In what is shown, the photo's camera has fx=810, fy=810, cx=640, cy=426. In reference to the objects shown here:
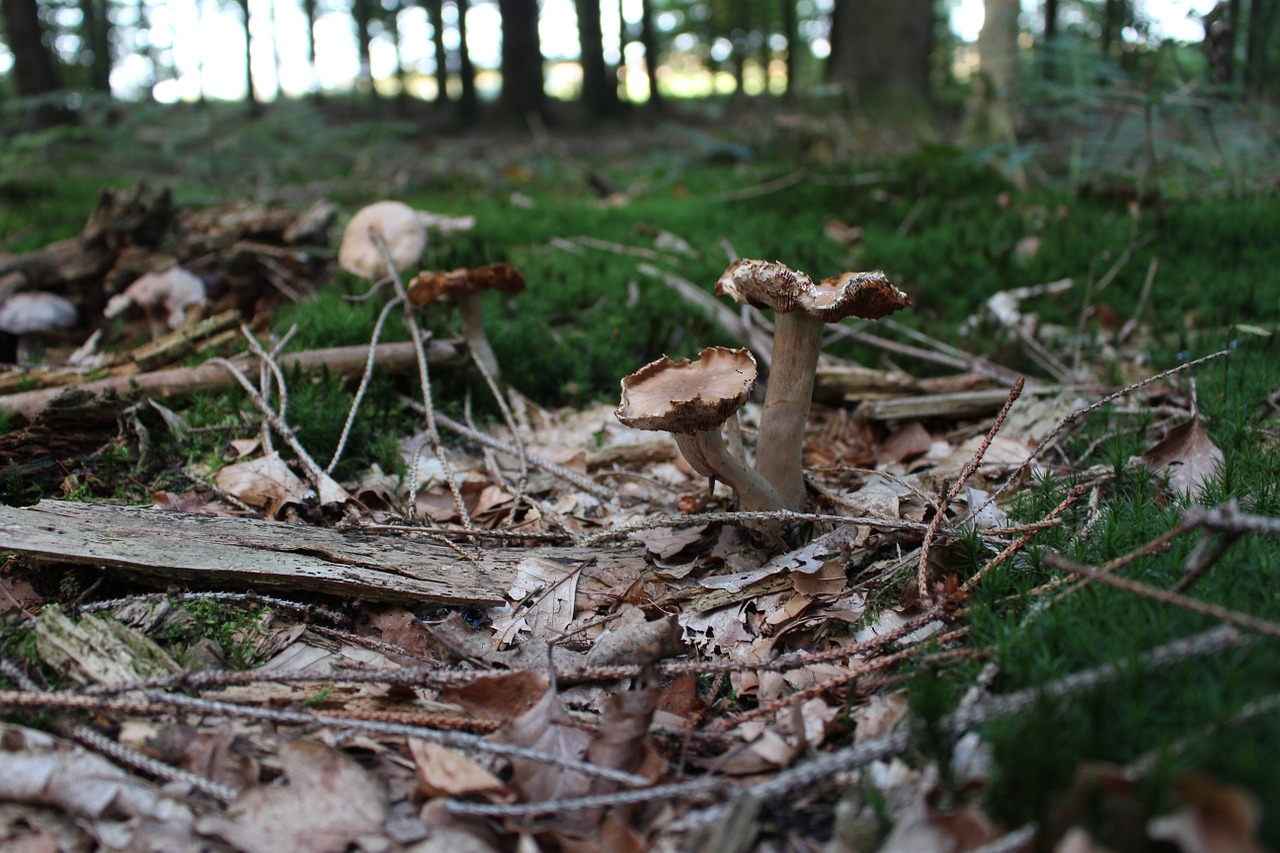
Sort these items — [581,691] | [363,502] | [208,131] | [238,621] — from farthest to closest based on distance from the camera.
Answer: [208,131], [363,502], [238,621], [581,691]

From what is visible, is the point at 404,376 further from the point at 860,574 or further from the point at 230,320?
the point at 860,574

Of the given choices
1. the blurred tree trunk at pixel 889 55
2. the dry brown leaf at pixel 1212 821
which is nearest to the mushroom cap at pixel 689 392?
the dry brown leaf at pixel 1212 821

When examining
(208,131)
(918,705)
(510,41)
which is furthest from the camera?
(510,41)

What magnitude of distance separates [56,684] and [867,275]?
2589mm

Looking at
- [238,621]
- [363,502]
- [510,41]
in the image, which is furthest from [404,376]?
[510,41]

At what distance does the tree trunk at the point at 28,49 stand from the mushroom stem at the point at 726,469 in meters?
11.0

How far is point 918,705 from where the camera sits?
5.55ft

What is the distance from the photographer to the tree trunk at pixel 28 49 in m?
9.93

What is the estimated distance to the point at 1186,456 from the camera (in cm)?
299

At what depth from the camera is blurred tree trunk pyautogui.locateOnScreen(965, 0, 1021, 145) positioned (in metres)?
8.43

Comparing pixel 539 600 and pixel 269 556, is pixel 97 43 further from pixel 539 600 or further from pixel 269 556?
pixel 539 600

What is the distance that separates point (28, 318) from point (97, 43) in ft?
80.2

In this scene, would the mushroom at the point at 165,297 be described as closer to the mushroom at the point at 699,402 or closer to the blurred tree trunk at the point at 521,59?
the mushroom at the point at 699,402

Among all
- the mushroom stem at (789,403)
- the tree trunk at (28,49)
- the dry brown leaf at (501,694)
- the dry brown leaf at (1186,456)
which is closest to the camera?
Answer: the dry brown leaf at (501,694)
